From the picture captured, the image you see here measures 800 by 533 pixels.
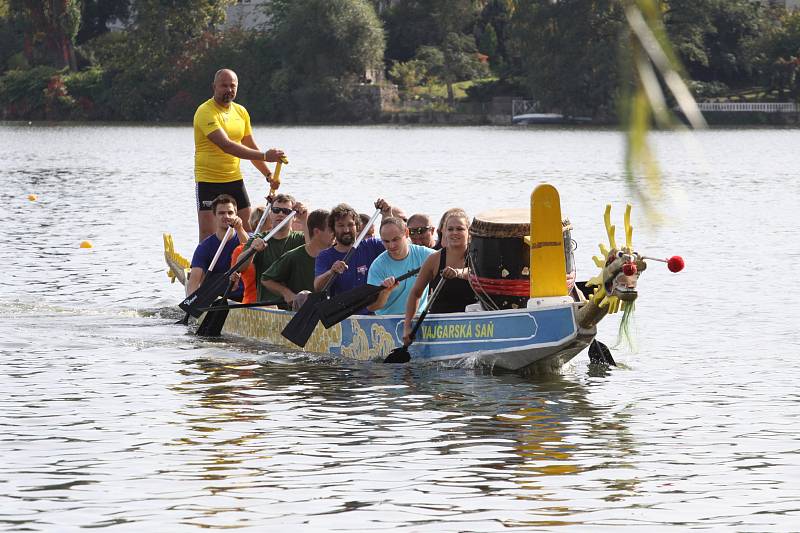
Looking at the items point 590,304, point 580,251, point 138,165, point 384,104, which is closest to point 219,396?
point 590,304

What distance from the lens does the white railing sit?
8444cm

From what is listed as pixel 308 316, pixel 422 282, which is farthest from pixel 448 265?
pixel 308 316

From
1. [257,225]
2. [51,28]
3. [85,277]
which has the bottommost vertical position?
[85,277]

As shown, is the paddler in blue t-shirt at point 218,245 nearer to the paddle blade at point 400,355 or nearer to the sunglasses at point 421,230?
the sunglasses at point 421,230

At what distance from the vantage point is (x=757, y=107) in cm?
8638

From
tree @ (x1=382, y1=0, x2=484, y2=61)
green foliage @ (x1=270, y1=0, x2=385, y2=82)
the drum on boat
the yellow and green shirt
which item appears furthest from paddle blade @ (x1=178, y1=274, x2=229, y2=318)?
green foliage @ (x1=270, y1=0, x2=385, y2=82)

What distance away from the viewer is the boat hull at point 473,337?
35.8 ft

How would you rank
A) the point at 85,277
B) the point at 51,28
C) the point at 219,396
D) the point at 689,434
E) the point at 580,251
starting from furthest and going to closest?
1. the point at 51,28
2. the point at 580,251
3. the point at 85,277
4. the point at 219,396
5. the point at 689,434

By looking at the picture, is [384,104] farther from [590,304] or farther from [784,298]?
[590,304]

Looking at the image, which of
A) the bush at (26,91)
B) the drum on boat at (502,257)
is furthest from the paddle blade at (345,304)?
the bush at (26,91)

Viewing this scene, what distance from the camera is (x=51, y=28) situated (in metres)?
95.5

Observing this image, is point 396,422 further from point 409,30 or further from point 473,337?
point 409,30

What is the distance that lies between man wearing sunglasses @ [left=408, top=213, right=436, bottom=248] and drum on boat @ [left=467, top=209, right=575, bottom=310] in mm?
1254

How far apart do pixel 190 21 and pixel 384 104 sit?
1439 centimetres
